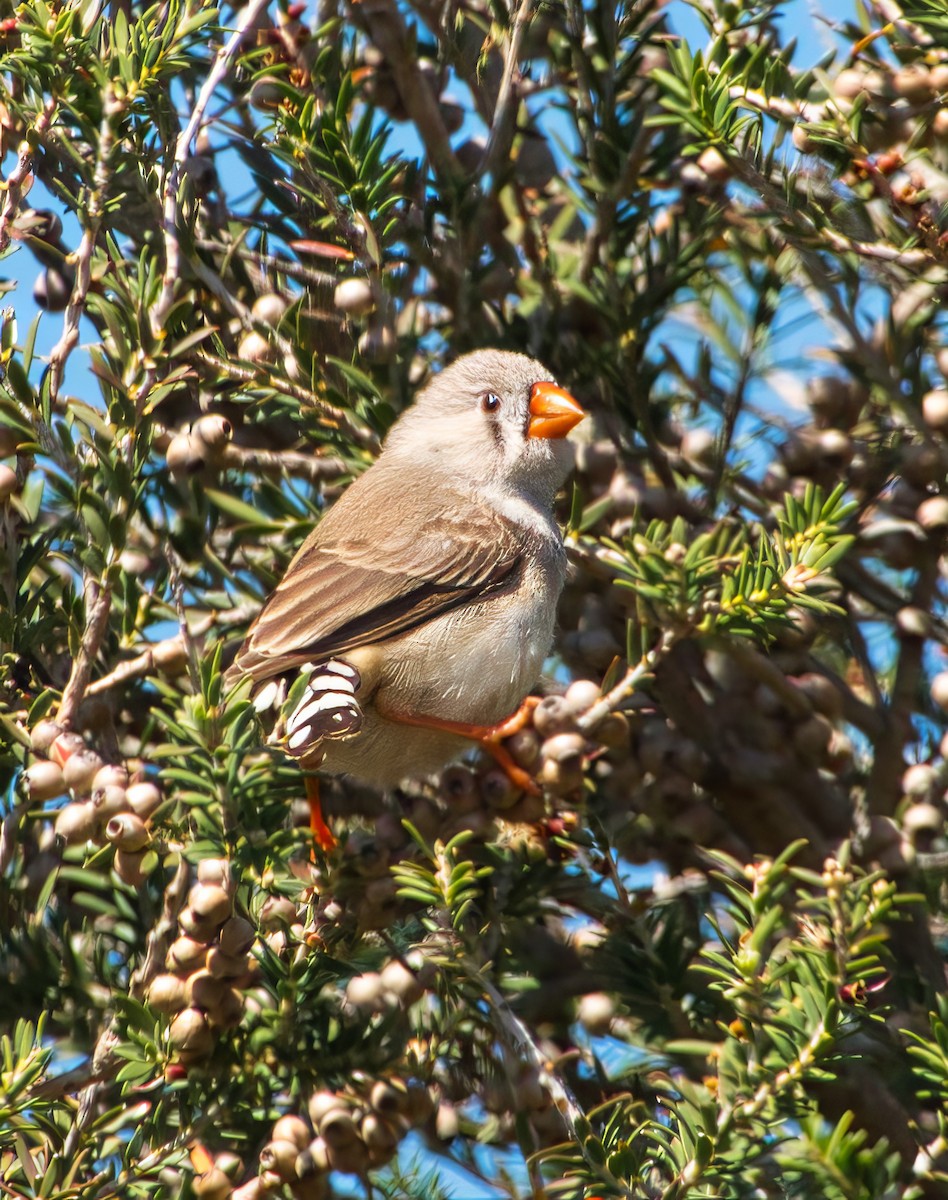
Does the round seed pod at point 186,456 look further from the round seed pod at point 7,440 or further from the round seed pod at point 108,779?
the round seed pod at point 108,779

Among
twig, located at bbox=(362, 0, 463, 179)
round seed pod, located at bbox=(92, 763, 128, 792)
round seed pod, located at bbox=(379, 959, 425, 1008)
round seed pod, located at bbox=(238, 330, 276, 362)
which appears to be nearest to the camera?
round seed pod, located at bbox=(92, 763, 128, 792)

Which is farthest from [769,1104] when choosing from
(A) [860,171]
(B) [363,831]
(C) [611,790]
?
(A) [860,171]

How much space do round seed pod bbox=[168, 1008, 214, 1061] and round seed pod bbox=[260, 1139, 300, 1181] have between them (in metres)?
0.20

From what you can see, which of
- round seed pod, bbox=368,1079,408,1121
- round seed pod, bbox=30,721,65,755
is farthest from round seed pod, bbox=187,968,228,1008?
round seed pod, bbox=30,721,65,755

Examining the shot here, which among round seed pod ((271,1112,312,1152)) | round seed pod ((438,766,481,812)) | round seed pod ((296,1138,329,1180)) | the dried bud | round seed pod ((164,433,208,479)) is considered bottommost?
round seed pod ((296,1138,329,1180))

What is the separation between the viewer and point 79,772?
2.27 meters

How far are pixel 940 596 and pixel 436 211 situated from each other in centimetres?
139

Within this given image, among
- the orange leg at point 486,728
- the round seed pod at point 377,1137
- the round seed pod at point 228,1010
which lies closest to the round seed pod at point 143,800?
the round seed pod at point 228,1010

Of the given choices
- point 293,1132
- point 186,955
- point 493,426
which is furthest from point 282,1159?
point 493,426

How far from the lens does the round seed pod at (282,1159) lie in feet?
7.15

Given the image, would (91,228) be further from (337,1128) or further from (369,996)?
(337,1128)

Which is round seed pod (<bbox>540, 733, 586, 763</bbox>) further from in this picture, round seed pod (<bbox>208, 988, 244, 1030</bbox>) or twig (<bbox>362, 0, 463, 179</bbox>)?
twig (<bbox>362, 0, 463, 179</bbox>)

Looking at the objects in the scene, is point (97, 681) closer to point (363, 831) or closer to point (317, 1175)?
point (363, 831)

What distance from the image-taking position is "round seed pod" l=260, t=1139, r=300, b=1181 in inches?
85.8
